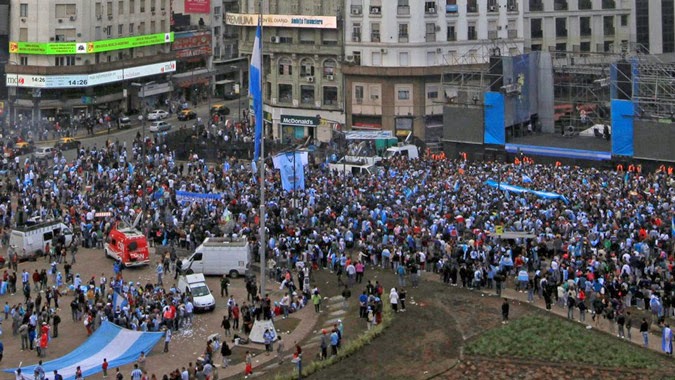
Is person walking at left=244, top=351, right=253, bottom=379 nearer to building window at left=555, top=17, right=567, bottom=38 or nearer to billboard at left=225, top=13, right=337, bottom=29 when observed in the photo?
billboard at left=225, top=13, right=337, bottom=29

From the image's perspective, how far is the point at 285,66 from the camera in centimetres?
10381

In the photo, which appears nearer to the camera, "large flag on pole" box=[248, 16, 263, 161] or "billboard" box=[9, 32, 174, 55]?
"large flag on pole" box=[248, 16, 263, 161]

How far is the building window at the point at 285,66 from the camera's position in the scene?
104 metres

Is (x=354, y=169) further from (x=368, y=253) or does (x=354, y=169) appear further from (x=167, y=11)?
(x=167, y=11)

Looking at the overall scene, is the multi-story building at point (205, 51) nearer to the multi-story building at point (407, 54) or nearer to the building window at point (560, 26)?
the multi-story building at point (407, 54)

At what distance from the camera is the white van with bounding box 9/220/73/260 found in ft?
223

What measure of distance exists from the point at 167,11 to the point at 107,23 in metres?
9.49

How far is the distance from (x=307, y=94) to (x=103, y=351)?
53.9 meters

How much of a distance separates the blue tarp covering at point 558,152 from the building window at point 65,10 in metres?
39.9

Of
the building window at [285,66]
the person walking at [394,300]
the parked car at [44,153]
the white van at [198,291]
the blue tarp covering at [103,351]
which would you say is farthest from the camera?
the building window at [285,66]

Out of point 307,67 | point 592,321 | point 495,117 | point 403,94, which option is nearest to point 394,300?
point 592,321

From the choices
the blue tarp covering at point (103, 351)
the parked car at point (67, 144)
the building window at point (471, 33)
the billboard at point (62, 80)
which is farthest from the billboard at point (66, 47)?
the blue tarp covering at point (103, 351)

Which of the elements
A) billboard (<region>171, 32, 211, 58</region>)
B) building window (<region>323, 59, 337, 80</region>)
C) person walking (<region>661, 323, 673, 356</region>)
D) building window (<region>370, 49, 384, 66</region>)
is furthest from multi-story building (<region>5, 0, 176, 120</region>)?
person walking (<region>661, 323, 673, 356</region>)

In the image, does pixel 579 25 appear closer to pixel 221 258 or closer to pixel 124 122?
pixel 124 122
